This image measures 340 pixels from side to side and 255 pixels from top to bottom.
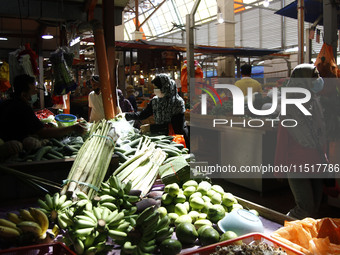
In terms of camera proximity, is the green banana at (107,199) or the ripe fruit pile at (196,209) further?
the green banana at (107,199)

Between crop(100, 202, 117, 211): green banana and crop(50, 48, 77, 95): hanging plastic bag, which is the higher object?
crop(50, 48, 77, 95): hanging plastic bag

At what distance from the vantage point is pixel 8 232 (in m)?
1.70

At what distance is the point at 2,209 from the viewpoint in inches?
91.7

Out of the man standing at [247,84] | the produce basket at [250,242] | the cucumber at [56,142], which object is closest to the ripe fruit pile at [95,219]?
the produce basket at [250,242]

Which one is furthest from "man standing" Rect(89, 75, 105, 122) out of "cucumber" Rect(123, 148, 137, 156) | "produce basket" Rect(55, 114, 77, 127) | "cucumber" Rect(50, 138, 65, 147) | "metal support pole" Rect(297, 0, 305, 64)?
"metal support pole" Rect(297, 0, 305, 64)

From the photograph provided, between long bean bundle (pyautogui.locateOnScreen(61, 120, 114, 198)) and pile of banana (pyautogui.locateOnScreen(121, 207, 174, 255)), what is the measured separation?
0.76 m

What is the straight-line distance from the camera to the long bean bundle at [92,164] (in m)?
2.27

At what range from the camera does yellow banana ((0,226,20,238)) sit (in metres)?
1.69

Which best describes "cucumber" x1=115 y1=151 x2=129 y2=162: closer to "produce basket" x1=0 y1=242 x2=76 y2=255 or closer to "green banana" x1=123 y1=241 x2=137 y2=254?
"produce basket" x1=0 y1=242 x2=76 y2=255

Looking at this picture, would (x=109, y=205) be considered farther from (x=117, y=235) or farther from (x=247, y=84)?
(x=247, y=84)

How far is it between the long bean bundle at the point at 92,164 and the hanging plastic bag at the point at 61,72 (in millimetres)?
1596

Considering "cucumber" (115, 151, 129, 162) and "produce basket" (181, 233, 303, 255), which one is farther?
"cucumber" (115, 151, 129, 162)

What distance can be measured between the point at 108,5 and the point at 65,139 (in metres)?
2.71

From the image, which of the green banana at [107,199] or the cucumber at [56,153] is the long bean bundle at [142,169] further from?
the cucumber at [56,153]
